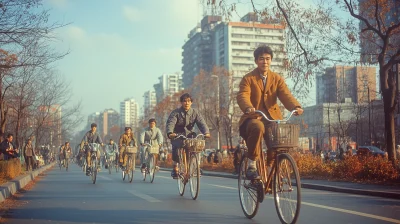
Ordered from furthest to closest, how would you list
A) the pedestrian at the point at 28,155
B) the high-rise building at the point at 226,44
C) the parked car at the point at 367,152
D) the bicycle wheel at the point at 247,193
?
the high-rise building at the point at 226,44 < the pedestrian at the point at 28,155 < the parked car at the point at 367,152 < the bicycle wheel at the point at 247,193

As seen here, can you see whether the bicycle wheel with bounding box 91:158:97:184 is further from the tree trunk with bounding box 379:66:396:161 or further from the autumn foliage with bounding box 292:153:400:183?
the tree trunk with bounding box 379:66:396:161

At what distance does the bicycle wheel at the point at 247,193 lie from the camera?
730cm

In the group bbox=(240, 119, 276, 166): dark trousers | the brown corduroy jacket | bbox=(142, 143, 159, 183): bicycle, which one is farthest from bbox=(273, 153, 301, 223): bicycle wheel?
bbox=(142, 143, 159, 183): bicycle

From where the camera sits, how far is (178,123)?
1137cm

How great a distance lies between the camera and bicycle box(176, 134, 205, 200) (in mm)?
10539

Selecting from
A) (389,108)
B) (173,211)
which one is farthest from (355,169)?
(173,211)

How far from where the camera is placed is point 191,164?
1095cm

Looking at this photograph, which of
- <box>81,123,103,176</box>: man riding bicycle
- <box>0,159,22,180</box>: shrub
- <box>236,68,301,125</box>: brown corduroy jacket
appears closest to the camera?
<box>236,68,301,125</box>: brown corduroy jacket

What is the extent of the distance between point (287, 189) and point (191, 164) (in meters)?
4.66

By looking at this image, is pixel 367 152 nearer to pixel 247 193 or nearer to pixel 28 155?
pixel 247 193

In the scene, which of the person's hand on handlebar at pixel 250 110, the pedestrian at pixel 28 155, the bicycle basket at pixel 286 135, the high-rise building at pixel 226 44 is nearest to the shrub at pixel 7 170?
the person's hand on handlebar at pixel 250 110

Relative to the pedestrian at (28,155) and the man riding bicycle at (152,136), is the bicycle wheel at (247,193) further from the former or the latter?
the pedestrian at (28,155)

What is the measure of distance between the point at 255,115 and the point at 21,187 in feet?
33.9

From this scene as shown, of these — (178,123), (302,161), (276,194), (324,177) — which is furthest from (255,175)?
(302,161)
